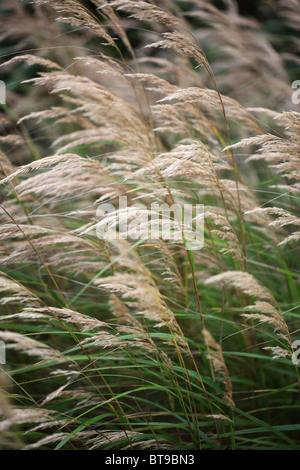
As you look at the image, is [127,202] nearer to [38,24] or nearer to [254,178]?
[254,178]

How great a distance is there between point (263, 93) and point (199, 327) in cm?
260

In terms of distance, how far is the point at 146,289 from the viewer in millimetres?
932

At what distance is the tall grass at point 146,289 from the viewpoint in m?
1.17

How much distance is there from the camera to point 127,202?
177 cm

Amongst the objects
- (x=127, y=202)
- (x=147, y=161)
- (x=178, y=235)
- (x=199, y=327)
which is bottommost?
(x=199, y=327)

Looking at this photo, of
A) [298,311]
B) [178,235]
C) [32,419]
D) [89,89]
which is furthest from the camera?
[298,311]

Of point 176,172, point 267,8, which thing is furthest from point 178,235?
point 267,8

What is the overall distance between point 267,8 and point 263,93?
6.55 feet

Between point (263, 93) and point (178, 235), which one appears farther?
point (263, 93)

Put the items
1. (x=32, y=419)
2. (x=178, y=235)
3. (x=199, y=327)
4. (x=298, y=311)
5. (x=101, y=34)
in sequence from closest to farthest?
(x=32, y=419), (x=178, y=235), (x=101, y=34), (x=298, y=311), (x=199, y=327)

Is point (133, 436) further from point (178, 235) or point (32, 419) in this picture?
point (178, 235)

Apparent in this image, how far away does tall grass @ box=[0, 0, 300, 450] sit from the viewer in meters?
1.17

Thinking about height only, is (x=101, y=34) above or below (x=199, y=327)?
above
